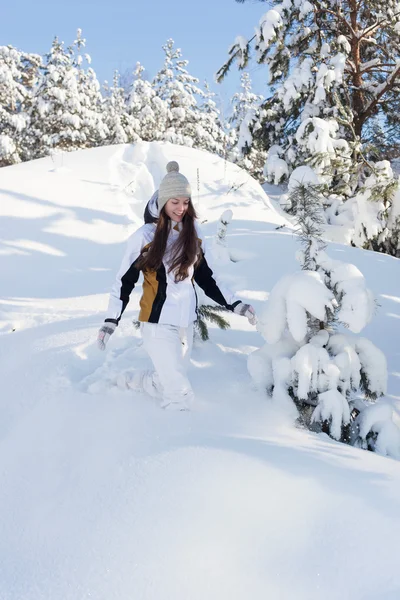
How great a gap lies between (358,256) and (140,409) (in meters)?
6.13

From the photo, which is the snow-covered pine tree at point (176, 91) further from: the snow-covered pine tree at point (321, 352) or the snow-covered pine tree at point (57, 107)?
the snow-covered pine tree at point (321, 352)

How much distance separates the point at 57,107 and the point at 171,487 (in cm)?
2416

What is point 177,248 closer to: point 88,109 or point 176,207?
point 176,207

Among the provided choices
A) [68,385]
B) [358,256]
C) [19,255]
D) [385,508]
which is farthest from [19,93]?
[385,508]

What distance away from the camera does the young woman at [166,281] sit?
3.20 meters

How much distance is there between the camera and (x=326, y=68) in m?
10.6

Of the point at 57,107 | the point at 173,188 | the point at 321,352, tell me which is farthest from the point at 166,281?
the point at 57,107

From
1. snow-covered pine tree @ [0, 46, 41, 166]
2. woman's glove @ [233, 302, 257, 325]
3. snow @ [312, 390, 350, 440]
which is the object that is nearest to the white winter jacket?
woman's glove @ [233, 302, 257, 325]

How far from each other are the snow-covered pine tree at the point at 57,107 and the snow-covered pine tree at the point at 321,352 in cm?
2197

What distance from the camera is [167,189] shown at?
10.4ft

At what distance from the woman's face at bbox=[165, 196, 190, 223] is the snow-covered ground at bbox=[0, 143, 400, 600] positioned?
51.7 inches

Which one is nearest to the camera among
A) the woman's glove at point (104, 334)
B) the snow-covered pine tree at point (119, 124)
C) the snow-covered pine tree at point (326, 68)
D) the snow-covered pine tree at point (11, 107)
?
the woman's glove at point (104, 334)

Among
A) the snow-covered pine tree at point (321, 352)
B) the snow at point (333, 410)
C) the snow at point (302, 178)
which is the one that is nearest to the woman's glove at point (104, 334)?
the snow-covered pine tree at point (321, 352)

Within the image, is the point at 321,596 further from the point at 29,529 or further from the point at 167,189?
the point at 167,189
